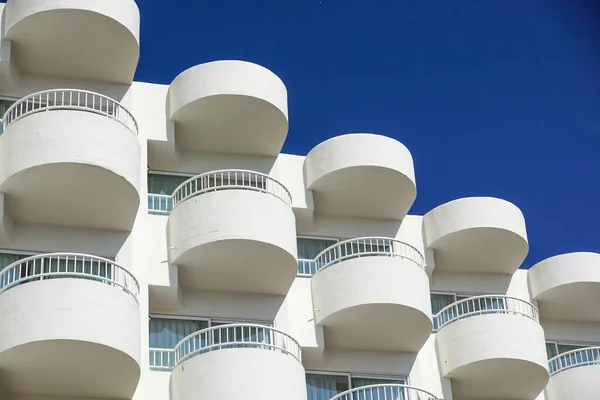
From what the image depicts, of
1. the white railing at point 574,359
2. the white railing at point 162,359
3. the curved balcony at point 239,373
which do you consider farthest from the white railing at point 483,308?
the white railing at point 162,359

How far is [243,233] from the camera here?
24.5 metres

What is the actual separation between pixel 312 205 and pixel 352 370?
13.2ft

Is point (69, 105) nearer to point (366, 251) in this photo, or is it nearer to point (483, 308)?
point (366, 251)

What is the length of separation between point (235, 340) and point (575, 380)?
27.7 ft

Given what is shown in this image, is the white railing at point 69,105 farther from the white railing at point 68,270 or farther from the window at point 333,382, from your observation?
the window at point 333,382

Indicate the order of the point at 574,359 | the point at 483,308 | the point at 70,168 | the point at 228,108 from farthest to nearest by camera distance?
1. the point at 574,359
2. the point at 483,308
3. the point at 228,108
4. the point at 70,168

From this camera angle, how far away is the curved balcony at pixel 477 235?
28594 mm

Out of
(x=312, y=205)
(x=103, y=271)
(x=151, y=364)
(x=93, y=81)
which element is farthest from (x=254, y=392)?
(x=93, y=81)

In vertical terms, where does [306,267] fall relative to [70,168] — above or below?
below

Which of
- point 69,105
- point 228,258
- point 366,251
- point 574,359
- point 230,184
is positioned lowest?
point 574,359

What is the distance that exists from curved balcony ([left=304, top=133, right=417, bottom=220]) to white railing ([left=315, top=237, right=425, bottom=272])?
2.55ft

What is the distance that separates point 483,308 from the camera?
1134 inches

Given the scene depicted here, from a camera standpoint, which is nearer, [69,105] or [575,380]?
[69,105]

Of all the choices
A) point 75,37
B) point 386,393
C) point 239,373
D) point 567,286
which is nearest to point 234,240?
point 239,373
